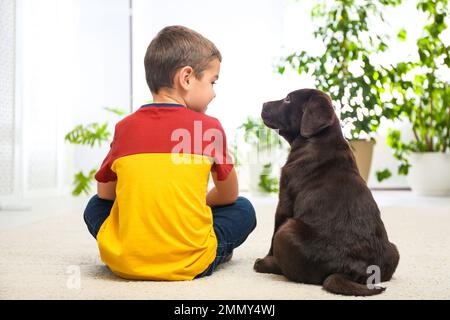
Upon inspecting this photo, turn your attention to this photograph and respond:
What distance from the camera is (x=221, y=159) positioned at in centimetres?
169

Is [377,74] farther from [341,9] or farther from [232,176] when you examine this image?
[232,176]

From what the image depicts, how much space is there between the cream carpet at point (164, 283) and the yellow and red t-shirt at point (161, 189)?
68 millimetres

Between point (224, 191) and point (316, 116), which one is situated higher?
point (316, 116)

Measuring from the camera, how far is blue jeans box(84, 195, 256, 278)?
1.85 meters

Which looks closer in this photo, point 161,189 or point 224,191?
point 161,189

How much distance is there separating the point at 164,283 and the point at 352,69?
440 centimetres

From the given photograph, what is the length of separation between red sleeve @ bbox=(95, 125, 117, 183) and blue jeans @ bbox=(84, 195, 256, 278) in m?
0.15

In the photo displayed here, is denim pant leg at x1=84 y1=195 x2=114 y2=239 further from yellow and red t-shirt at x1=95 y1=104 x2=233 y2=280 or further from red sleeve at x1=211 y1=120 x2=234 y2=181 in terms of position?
red sleeve at x1=211 y1=120 x2=234 y2=181

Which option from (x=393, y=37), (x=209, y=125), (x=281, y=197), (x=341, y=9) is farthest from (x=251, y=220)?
(x=393, y=37)

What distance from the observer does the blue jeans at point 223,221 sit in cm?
185

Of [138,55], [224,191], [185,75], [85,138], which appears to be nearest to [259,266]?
[224,191]

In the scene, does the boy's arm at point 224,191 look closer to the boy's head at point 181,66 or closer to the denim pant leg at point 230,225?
the denim pant leg at point 230,225

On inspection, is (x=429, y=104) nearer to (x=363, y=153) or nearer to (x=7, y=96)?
(x=363, y=153)

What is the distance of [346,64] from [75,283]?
4.21 meters
